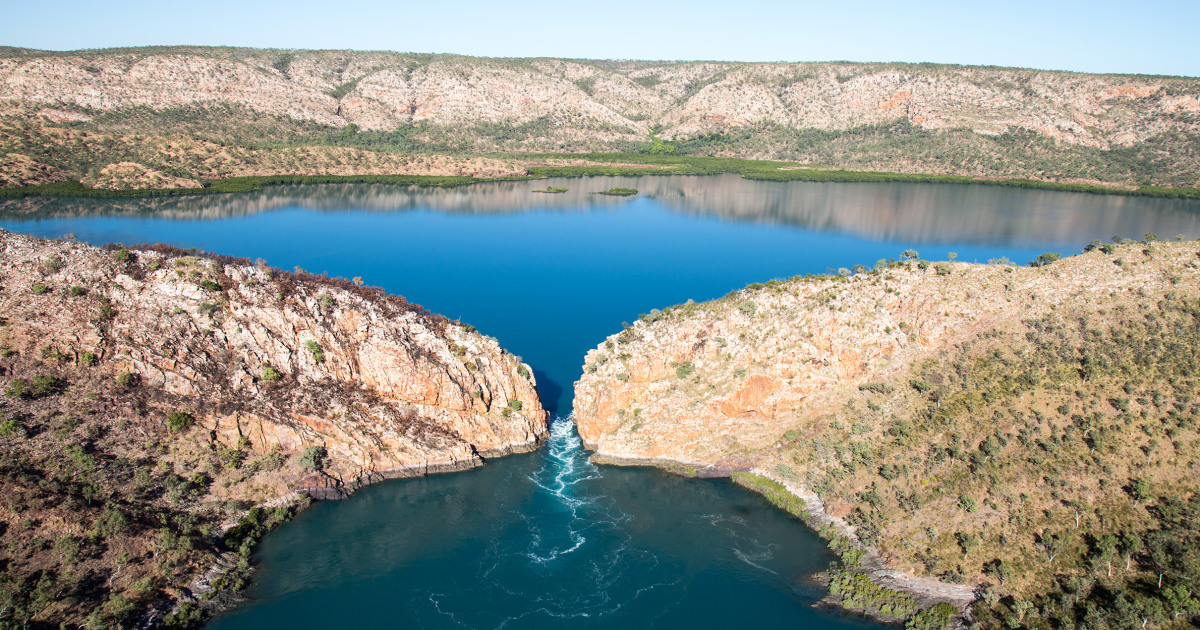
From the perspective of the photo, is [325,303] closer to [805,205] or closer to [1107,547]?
[1107,547]

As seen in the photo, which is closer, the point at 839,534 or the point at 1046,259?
the point at 839,534

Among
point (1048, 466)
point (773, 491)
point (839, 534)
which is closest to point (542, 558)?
point (773, 491)

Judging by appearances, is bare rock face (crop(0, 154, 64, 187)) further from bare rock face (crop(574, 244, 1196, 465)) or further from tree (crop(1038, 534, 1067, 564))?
tree (crop(1038, 534, 1067, 564))

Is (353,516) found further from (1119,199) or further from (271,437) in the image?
(1119,199)

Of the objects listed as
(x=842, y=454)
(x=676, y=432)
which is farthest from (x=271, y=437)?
(x=842, y=454)

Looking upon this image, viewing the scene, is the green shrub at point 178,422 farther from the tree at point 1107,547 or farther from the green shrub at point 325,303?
the tree at point 1107,547

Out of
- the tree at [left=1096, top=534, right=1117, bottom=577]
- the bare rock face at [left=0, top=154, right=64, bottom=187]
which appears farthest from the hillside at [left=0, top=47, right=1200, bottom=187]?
the tree at [left=1096, top=534, right=1117, bottom=577]
